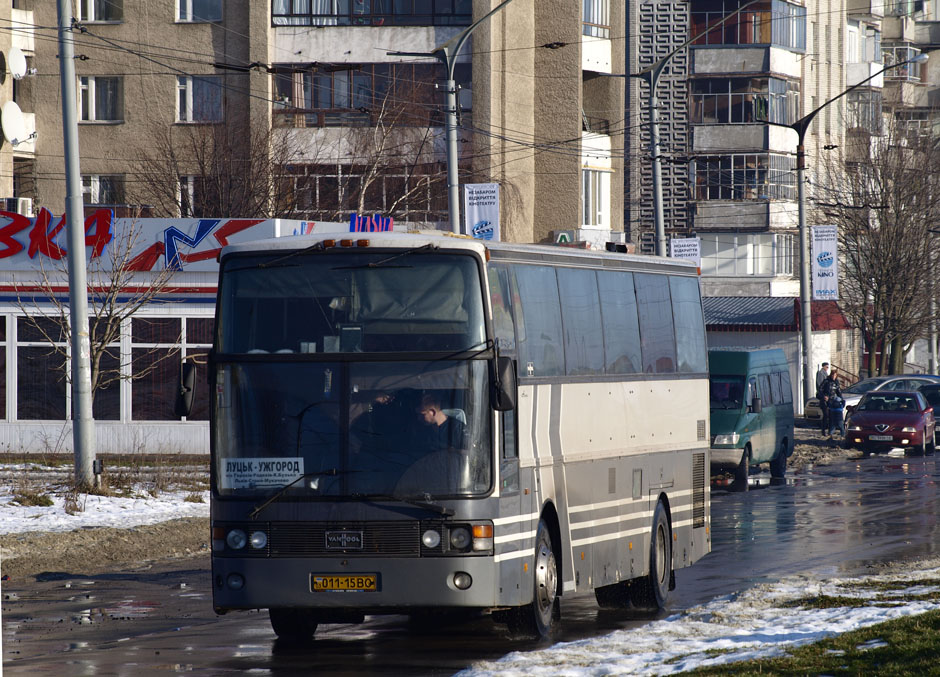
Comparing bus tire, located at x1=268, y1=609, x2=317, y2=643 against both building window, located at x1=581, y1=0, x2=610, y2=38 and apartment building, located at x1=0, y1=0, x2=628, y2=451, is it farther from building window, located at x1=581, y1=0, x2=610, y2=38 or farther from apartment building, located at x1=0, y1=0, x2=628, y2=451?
building window, located at x1=581, y1=0, x2=610, y2=38

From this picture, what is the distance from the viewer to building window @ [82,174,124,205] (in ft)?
167

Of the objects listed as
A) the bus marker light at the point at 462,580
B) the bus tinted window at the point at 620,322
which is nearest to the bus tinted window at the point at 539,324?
the bus tinted window at the point at 620,322

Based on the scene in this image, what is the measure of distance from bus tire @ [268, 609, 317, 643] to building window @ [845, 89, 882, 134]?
64095mm

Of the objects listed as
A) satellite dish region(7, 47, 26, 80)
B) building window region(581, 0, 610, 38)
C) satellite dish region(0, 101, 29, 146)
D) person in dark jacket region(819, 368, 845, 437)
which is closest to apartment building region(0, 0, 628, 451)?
building window region(581, 0, 610, 38)

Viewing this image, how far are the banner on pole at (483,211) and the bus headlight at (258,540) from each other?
1828 centimetres

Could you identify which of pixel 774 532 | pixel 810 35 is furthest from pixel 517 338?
pixel 810 35

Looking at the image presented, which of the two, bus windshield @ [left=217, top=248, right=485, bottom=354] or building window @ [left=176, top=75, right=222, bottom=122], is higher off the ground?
building window @ [left=176, top=75, right=222, bottom=122]

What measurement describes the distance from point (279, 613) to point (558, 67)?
44813mm

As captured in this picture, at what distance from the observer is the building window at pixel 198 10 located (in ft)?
168

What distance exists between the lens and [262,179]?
44.2m

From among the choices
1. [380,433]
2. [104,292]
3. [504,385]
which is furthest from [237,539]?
[104,292]

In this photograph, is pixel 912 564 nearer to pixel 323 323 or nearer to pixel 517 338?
pixel 517 338

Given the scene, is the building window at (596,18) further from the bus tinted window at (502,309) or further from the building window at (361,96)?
the bus tinted window at (502,309)

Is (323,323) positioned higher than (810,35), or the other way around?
(810,35)
